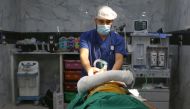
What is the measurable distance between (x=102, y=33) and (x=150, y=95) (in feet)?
4.07

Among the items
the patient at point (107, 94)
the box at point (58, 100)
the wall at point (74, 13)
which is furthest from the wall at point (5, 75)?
the patient at point (107, 94)

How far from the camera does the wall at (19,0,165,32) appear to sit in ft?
14.4

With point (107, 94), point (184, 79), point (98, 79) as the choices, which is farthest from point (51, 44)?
point (107, 94)

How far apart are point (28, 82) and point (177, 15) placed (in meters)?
2.54

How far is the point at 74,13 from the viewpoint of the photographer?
4.47 meters

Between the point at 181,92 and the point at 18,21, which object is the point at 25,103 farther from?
the point at 181,92

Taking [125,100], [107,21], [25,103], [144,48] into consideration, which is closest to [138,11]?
[144,48]

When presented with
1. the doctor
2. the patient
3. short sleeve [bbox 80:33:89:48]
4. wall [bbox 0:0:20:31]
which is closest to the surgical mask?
the doctor

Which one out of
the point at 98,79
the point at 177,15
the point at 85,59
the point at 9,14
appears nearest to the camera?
the point at 98,79

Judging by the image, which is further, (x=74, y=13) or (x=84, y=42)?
(x=74, y=13)

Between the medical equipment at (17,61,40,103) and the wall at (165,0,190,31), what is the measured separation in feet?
7.51

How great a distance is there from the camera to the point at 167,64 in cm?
343

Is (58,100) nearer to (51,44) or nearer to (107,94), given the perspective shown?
(51,44)

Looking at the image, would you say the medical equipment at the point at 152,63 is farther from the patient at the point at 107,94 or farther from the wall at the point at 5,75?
the wall at the point at 5,75
